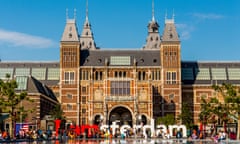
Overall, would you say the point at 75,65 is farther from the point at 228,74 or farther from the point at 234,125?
the point at 234,125

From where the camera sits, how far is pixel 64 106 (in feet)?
374

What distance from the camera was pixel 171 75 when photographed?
113438 mm

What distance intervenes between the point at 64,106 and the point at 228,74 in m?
36.6

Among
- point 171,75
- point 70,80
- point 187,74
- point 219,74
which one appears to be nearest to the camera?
point 171,75

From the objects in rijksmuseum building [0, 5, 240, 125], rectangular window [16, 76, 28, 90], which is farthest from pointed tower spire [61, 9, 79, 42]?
rectangular window [16, 76, 28, 90]

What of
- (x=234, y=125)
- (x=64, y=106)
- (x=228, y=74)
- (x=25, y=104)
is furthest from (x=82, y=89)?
(x=234, y=125)

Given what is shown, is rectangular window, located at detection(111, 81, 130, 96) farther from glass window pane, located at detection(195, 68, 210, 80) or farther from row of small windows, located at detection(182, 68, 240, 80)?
glass window pane, located at detection(195, 68, 210, 80)

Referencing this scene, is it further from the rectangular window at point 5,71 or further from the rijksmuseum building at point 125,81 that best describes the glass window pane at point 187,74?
the rectangular window at point 5,71

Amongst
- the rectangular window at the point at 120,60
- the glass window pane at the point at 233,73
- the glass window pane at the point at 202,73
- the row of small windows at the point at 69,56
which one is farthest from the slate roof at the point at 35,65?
the glass window pane at the point at 233,73

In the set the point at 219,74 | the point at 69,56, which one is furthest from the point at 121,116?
the point at 219,74

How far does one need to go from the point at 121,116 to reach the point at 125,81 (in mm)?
8050

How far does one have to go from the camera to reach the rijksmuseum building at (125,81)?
11144cm

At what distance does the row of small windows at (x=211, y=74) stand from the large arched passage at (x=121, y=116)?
15311 millimetres

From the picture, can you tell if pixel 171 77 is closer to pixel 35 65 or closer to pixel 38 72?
pixel 38 72
